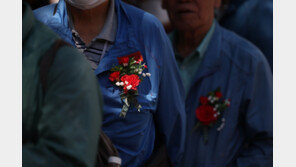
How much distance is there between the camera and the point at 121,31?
2309mm

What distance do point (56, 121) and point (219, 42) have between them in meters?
2.25

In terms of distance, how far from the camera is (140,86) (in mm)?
2303

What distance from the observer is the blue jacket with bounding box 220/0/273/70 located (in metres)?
4.18

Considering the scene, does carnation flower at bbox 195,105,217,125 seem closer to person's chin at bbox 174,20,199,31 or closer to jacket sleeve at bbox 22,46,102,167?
person's chin at bbox 174,20,199,31

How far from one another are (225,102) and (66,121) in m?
2.01

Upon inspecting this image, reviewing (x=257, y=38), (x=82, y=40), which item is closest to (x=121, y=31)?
(x=82, y=40)

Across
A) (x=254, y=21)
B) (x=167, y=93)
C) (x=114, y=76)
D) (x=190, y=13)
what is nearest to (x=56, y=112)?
(x=114, y=76)

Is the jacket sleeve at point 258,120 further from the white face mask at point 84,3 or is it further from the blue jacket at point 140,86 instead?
the white face mask at point 84,3

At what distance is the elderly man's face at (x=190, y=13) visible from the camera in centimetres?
341

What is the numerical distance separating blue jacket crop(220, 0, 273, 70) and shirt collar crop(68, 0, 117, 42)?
2204mm

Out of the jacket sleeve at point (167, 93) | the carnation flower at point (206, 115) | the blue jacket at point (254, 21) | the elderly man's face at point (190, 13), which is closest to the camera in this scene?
the jacket sleeve at point (167, 93)

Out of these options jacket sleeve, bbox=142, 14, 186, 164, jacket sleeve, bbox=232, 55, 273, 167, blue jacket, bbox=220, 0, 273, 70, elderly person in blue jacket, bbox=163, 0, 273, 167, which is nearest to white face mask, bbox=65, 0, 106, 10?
jacket sleeve, bbox=142, 14, 186, 164

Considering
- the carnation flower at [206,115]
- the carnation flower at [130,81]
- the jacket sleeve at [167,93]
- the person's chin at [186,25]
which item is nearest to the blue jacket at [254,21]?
the person's chin at [186,25]

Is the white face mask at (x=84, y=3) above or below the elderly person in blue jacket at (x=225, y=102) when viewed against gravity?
above
